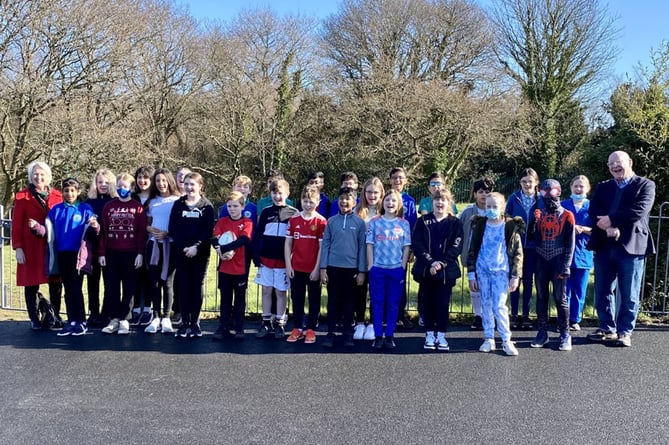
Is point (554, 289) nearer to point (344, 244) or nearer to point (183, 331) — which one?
point (344, 244)

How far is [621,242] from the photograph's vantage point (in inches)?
231

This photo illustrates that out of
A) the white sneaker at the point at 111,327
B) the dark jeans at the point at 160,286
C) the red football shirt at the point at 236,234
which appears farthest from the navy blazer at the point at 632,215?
the white sneaker at the point at 111,327

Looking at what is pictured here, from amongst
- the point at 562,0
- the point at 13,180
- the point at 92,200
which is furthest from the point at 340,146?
the point at 92,200

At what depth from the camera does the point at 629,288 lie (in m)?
5.88

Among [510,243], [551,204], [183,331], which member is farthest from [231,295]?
[551,204]

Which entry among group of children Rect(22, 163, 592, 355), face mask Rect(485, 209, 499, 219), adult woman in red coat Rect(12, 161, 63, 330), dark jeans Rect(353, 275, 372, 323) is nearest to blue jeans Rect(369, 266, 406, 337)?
group of children Rect(22, 163, 592, 355)

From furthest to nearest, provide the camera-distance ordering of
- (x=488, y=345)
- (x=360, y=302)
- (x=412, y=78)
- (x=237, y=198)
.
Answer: (x=412, y=78)
(x=360, y=302)
(x=237, y=198)
(x=488, y=345)

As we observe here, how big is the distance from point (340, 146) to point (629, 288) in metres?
18.7

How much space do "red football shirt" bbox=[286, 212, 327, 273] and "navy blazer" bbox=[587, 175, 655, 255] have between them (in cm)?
322

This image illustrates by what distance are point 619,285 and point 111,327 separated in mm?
5952

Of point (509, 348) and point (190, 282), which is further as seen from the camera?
point (190, 282)

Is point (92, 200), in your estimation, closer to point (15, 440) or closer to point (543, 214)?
point (15, 440)

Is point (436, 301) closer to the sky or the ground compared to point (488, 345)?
closer to the sky

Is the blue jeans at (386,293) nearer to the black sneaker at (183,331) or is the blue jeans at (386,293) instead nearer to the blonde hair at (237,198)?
the blonde hair at (237,198)
